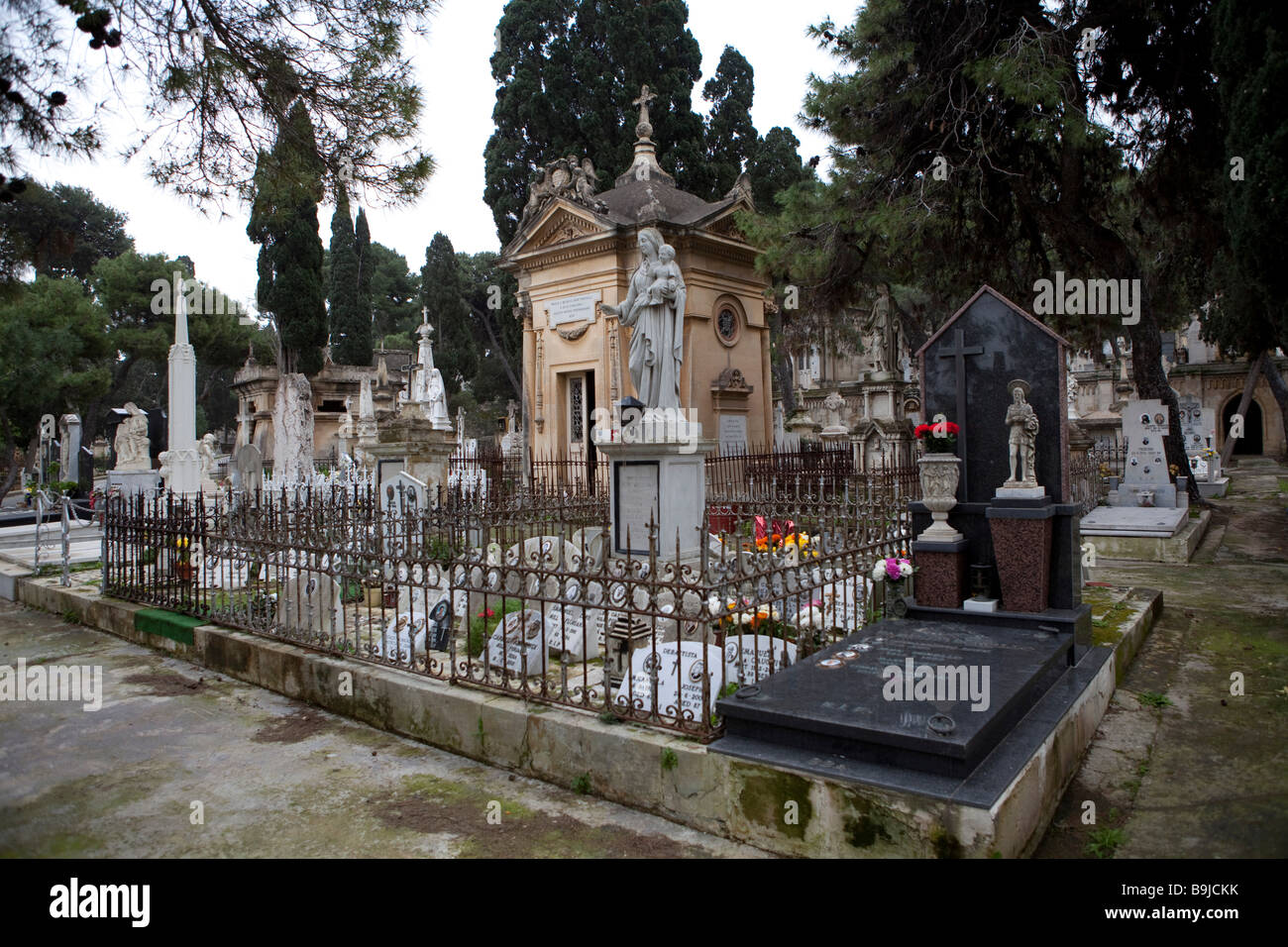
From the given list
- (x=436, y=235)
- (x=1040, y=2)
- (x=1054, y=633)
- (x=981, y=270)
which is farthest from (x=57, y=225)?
(x=436, y=235)

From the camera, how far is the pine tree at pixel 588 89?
24.9 m

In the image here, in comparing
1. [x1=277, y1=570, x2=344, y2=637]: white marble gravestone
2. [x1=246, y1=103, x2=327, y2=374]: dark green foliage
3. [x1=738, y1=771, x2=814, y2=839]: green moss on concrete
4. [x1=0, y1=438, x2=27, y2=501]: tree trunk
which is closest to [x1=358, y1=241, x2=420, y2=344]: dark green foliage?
[x1=246, y1=103, x2=327, y2=374]: dark green foliage

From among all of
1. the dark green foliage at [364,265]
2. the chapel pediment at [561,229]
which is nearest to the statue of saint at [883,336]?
the chapel pediment at [561,229]

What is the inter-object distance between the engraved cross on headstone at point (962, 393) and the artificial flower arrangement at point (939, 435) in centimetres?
7

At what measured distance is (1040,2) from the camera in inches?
514

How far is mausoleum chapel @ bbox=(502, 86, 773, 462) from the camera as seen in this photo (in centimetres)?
1670

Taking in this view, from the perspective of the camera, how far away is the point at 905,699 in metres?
3.85

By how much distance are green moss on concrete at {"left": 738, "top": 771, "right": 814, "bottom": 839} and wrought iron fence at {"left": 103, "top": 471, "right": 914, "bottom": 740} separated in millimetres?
351

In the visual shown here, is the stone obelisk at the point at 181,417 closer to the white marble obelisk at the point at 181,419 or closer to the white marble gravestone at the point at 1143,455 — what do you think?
the white marble obelisk at the point at 181,419

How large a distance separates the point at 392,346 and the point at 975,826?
163ft

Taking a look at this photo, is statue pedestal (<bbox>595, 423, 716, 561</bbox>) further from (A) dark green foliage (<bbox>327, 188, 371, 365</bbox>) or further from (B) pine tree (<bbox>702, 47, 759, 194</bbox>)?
(A) dark green foliage (<bbox>327, 188, 371, 365</bbox>)

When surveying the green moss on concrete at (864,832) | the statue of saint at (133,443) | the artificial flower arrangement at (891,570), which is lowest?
the green moss on concrete at (864,832)

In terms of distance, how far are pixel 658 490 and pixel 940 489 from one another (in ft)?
8.07
